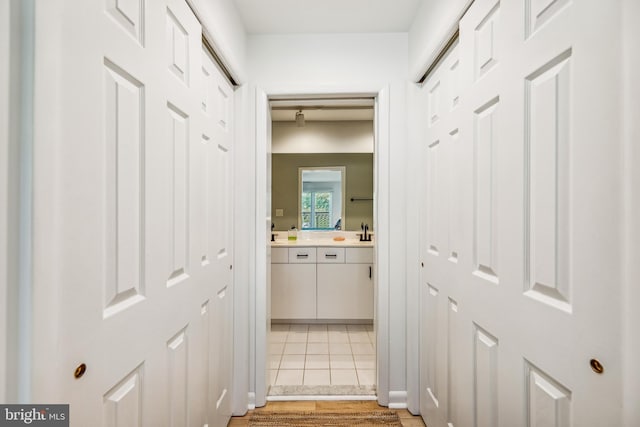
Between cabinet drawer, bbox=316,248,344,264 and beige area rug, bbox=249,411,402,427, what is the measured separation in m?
1.62

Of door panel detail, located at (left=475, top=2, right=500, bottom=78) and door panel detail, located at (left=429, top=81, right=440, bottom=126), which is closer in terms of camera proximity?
door panel detail, located at (left=475, top=2, right=500, bottom=78)

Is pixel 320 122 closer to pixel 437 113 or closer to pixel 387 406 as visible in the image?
pixel 437 113

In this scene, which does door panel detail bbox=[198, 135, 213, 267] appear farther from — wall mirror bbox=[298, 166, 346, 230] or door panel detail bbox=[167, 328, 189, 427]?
wall mirror bbox=[298, 166, 346, 230]

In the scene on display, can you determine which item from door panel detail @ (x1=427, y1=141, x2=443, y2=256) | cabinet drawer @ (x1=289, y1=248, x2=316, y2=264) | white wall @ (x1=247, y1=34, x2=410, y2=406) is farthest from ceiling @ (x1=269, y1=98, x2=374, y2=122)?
door panel detail @ (x1=427, y1=141, x2=443, y2=256)

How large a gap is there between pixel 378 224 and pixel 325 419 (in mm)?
1169

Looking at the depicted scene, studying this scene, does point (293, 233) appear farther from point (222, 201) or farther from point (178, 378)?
point (178, 378)

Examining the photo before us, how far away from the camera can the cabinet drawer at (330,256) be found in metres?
3.46

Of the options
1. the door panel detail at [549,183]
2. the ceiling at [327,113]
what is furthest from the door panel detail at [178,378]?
the ceiling at [327,113]

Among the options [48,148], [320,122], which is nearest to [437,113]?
[48,148]

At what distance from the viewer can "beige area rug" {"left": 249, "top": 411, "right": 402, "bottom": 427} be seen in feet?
6.25

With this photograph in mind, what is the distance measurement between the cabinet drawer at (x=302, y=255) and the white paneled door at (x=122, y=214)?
6.46ft

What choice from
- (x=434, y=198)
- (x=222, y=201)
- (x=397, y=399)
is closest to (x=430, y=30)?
(x=434, y=198)

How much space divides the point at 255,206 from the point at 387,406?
1460 mm

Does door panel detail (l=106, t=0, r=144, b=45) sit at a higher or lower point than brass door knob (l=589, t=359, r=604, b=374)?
higher
